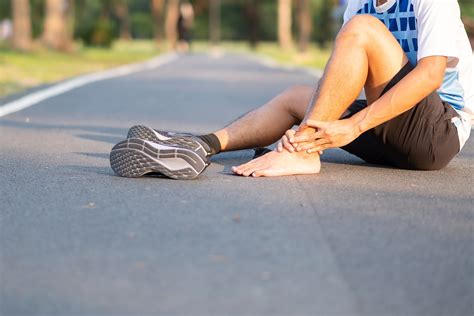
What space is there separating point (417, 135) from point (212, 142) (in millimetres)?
1300

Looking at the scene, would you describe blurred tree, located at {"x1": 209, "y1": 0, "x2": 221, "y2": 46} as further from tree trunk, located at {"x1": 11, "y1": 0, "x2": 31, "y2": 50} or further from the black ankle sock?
the black ankle sock

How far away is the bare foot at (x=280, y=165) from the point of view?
6105 mm

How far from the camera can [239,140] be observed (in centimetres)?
680

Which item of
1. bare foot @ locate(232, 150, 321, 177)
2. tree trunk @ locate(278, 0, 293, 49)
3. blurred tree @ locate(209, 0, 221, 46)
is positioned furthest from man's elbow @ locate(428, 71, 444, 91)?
blurred tree @ locate(209, 0, 221, 46)

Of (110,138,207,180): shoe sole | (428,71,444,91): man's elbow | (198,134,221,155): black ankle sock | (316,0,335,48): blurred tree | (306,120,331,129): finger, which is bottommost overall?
(316,0,335,48): blurred tree

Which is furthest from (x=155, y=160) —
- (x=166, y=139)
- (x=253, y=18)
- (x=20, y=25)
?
(x=253, y=18)

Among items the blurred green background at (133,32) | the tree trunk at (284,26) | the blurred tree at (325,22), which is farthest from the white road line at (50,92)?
the blurred tree at (325,22)

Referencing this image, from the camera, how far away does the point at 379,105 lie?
5.82 m

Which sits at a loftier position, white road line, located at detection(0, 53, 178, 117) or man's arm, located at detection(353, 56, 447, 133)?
man's arm, located at detection(353, 56, 447, 133)

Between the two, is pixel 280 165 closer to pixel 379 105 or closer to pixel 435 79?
pixel 379 105

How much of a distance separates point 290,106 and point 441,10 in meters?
1.24

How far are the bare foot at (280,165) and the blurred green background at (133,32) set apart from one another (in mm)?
9489

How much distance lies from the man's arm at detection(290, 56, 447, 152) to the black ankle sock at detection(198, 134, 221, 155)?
2.77ft

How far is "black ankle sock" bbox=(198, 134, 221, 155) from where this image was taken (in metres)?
6.61
